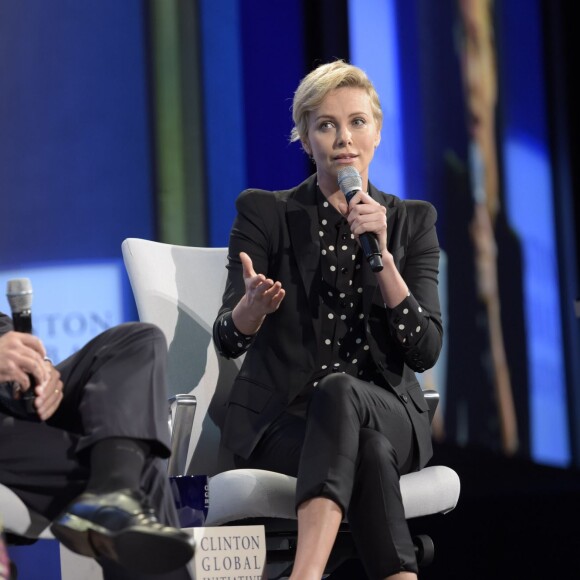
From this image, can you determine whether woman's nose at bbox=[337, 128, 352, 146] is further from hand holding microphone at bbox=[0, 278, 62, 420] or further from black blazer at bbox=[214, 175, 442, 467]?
hand holding microphone at bbox=[0, 278, 62, 420]

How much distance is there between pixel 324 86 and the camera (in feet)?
8.04

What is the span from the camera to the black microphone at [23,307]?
1.54 m

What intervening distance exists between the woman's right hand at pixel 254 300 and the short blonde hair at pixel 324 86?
17.2 inches

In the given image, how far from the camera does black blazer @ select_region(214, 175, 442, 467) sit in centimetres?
230

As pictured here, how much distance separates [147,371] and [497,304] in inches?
96.4

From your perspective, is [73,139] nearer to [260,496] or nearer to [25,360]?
[260,496]

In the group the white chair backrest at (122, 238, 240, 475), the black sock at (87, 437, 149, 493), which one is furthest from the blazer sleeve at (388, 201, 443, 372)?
the black sock at (87, 437, 149, 493)

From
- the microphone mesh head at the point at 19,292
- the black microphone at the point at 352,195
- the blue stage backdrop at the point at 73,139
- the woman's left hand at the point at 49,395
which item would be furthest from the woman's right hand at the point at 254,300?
the blue stage backdrop at the point at 73,139

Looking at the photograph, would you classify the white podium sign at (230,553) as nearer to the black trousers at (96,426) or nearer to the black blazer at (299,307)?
the black trousers at (96,426)

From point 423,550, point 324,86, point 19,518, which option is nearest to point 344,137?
point 324,86

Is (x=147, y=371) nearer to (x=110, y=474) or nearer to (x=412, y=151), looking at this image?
(x=110, y=474)

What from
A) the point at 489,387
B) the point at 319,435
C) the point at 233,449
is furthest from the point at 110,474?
the point at 489,387

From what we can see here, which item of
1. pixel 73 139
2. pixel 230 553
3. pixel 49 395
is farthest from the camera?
pixel 73 139

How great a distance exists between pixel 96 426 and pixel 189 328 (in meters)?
0.95
